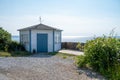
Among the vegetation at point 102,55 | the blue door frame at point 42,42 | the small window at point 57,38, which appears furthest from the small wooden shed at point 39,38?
the vegetation at point 102,55

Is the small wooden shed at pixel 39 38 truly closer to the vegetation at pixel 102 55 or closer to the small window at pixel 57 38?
the small window at pixel 57 38

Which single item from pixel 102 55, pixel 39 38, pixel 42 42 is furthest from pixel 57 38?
pixel 102 55

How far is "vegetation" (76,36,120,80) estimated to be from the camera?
39.7 ft

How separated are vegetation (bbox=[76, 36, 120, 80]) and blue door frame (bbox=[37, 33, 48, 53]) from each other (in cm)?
929

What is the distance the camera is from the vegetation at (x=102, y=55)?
12.1 metres

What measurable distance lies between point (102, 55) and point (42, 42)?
10488 millimetres

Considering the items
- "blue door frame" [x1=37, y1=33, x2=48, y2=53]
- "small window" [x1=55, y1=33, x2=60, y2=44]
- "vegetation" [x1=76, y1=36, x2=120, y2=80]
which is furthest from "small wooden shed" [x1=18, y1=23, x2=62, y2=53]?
"vegetation" [x1=76, y1=36, x2=120, y2=80]

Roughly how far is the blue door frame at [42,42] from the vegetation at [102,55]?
366 inches

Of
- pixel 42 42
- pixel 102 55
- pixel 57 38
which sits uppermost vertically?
pixel 57 38

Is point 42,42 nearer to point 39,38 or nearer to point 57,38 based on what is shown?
point 39,38

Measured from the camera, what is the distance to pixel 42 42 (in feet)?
71.4

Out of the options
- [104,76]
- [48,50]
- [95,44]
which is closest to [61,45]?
[48,50]

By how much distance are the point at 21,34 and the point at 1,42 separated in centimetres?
280

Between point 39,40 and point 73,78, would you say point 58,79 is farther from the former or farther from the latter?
point 39,40
